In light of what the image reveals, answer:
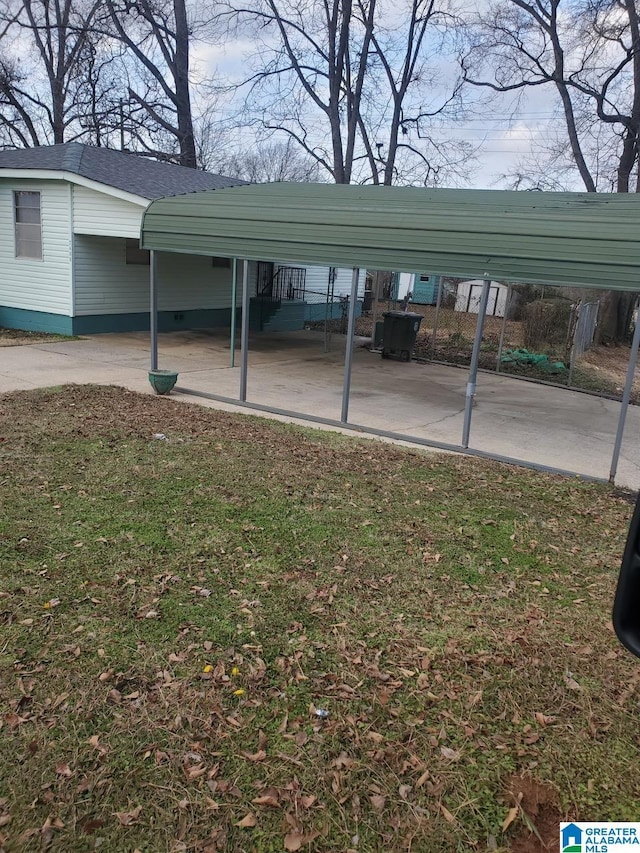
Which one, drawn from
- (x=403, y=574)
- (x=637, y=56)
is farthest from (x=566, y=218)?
(x=637, y=56)

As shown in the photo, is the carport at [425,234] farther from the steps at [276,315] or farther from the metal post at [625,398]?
the steps at [276,315]

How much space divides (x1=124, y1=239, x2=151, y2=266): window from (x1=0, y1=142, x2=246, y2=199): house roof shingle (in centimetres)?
149

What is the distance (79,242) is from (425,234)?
950 centimetres

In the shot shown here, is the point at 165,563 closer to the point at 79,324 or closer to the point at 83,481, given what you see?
the point at 83,481

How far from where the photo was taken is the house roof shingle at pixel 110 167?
13.4 meters

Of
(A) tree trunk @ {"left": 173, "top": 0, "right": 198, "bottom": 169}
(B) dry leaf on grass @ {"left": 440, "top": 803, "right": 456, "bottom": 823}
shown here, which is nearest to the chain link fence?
(B) dry leaf on grass @ {"left": 440, "top": 803, "right": 456, "bottom": 823}

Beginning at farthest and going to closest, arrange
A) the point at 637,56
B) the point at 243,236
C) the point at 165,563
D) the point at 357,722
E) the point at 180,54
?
the point at 180,54 < the point at 637,56 < the point at 243,236 < the point at 165,563 < the point at 357,722

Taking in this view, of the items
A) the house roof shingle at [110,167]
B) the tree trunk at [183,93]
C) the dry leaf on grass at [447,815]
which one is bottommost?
the dry leaf on grass at [447,815]

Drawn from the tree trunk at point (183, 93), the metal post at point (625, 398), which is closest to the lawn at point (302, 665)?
the metal post at point (625, 398)

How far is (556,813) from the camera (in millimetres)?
2475

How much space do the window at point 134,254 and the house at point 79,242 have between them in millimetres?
24

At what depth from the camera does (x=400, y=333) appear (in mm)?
14344

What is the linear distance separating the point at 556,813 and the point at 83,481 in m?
4.44

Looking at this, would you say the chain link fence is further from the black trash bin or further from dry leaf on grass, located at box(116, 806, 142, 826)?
dry leaf on grass, located at box(116, 806, 142, 826)
